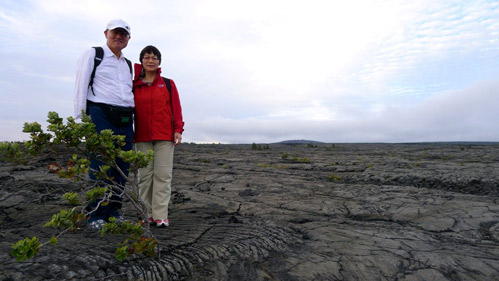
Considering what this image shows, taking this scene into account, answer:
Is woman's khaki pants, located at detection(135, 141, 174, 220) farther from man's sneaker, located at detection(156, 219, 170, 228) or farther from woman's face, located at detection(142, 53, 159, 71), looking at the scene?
woman's face, located at detection(142, 53, 159, 71)

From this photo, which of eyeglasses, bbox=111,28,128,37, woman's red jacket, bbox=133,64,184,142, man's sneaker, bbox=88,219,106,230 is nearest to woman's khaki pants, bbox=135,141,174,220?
woman's red jacket, bbox=133,64,184,142

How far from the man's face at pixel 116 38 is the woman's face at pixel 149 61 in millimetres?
279

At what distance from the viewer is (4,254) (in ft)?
8.45

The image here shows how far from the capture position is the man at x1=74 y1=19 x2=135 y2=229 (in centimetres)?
320

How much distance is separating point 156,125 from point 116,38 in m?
1.07

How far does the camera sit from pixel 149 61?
11.9 feet

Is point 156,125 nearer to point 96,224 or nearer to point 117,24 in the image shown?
point 117,24

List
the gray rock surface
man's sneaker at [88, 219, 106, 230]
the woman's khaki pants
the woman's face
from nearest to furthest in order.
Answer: the gray rock surface
man's sneaker at [88, 219, 106, 230]
the woman's face
the woman's khaki pants

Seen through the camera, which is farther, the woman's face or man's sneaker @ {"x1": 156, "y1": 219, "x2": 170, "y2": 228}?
man's sneaker @ {"x1": 156, "y1": 219, "x2": 170, "y2": 228}

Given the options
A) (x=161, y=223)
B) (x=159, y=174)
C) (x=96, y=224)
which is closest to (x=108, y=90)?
(x=159, y=174)

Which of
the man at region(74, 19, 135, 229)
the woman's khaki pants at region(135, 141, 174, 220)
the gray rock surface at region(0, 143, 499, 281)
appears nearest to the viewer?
the gray rock surface at region(0, 143, 499, 281)

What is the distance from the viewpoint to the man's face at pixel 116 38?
11.0 feet

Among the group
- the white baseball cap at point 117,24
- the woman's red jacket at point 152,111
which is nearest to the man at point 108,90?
the white baseball cap at point 117,24

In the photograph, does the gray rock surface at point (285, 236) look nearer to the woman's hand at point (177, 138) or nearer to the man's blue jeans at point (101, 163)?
the man's blue jeans at point (101, 163)
